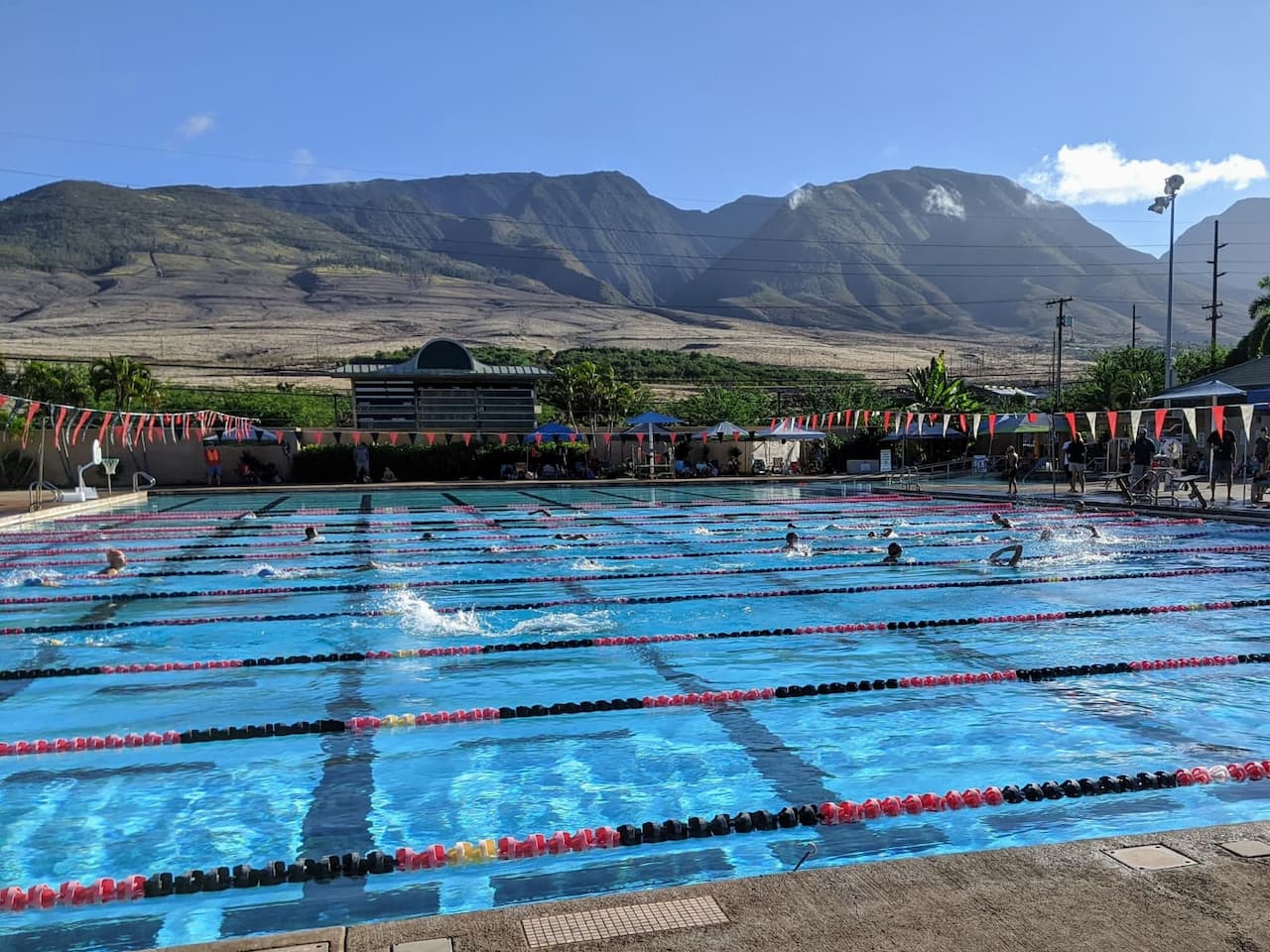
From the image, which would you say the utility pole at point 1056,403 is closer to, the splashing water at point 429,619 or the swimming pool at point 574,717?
the swimming pool at point 574,717

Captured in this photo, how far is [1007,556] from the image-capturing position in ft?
40.6

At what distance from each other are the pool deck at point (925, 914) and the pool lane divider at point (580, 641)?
497 cm

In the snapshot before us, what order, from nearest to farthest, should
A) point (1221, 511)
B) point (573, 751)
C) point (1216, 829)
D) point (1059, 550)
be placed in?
point (1216, 829) → point (573, 751) → point (1059, 550) → point (1221, 511)

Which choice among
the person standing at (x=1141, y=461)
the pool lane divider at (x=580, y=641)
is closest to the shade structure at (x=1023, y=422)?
the person standing at (x=1141, y=461)

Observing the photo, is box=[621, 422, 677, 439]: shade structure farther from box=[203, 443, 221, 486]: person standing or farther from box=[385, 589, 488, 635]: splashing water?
box=[385, 589, 488, 635]: splashing water

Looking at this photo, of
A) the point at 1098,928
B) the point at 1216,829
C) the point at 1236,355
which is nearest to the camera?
the point at 1098,928

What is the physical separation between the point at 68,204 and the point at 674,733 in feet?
701

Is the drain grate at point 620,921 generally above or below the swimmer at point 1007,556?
above

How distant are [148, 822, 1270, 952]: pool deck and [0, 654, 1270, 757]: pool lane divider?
10.3 ft

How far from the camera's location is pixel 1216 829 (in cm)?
316

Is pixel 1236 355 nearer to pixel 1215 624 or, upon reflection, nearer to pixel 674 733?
pixel 1215 624

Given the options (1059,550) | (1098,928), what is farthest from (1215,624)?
(1098,928)

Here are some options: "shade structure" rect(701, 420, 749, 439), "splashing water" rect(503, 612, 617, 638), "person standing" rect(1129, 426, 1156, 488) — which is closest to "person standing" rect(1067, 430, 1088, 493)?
"person standing" rect(1129, 426, 1156, 488)

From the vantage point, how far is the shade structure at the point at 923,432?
30.2m
